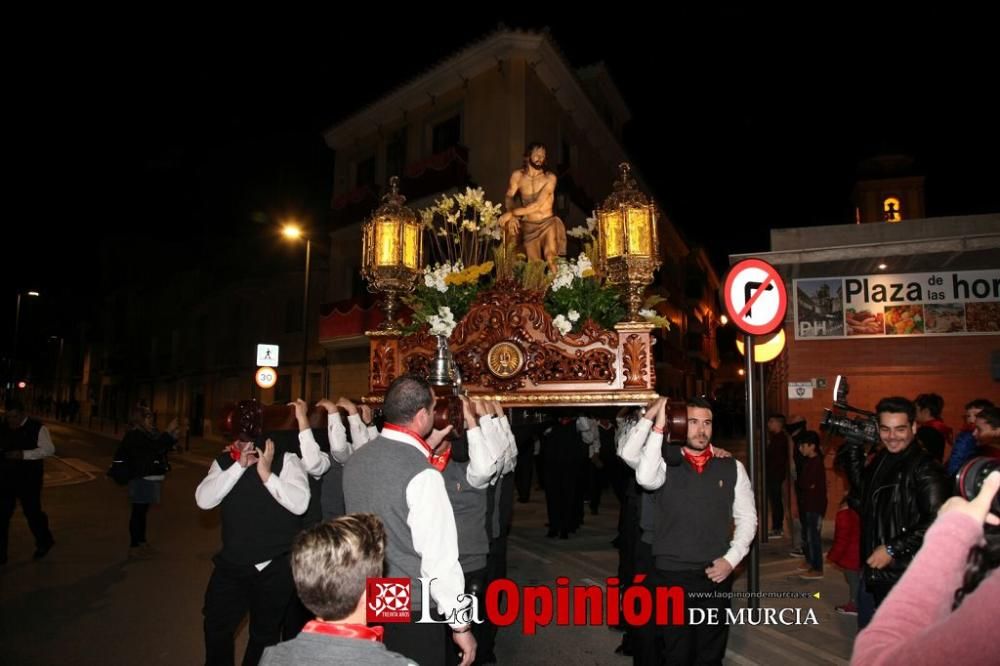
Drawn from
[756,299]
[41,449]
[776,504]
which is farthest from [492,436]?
[776,504]

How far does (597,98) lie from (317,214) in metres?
12.2

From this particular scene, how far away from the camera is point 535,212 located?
5008mm

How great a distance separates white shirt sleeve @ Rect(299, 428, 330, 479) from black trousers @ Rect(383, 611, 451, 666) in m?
1.51

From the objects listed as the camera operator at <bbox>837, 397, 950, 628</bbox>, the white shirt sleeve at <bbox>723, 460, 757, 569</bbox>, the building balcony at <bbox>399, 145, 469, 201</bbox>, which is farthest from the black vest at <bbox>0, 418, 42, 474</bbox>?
the building balcony at <bbox>399, 145, 469, 201</bbox>

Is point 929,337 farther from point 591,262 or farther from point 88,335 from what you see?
point 88,335

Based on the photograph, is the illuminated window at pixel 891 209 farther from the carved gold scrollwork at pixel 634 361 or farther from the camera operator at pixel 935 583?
the camera operator at pixel 935 583

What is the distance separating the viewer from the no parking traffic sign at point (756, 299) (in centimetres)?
472

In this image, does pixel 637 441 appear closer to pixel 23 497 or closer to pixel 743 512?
pixel 743 512

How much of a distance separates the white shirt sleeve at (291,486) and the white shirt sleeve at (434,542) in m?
1.30

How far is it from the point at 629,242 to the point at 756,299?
1.37 m

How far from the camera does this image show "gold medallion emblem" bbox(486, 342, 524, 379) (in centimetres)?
395

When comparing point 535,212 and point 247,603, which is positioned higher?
point 535,212

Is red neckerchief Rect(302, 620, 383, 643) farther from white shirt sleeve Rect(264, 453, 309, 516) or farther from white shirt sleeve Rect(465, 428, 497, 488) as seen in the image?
white shirt sleeve Rect(264, 453, 309, 516)

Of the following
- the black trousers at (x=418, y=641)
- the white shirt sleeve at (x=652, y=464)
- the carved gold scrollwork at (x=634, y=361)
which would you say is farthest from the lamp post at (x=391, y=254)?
the black trousers at (x=418, y=641)
